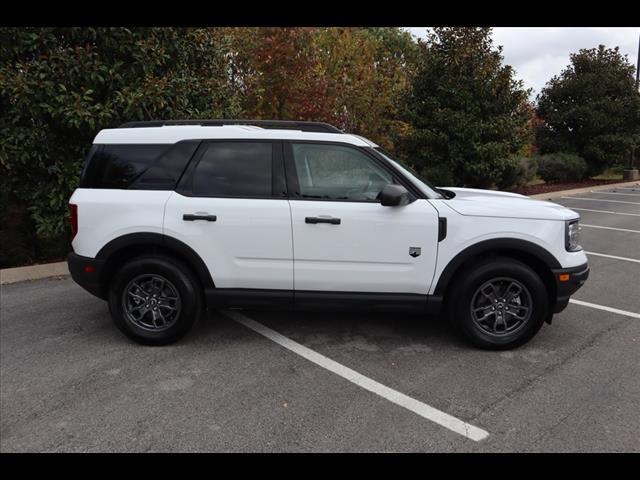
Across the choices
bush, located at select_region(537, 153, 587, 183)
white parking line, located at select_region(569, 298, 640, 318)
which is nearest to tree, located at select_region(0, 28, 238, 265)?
white parking line, located at select_region(569, 298, 640, 318)

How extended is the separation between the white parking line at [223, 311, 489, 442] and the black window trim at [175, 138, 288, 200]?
1237 mm

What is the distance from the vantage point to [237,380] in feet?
11.5

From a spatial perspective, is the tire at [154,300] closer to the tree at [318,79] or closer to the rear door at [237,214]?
the rear door at [237,214]

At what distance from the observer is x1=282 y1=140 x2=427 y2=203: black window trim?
3.95 metres

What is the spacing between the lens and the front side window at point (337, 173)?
13.1ft

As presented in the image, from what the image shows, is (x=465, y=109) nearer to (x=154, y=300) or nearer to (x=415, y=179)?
(x=415, y=179)

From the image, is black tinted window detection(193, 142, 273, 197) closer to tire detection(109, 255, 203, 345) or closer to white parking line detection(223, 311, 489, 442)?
tire detection(109, 255, 203, 345)

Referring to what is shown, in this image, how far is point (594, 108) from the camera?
20078 mm

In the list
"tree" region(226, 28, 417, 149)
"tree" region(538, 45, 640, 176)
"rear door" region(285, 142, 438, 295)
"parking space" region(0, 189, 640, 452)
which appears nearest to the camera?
"parking space" region(0, 189, 640, 452)

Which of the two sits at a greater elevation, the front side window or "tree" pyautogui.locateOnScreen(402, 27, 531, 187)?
"tree" pyautogui.locateOnScreen(402, 27, 531, 187)

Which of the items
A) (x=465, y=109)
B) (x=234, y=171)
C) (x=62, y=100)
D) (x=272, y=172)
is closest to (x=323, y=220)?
(x=272, y=172)

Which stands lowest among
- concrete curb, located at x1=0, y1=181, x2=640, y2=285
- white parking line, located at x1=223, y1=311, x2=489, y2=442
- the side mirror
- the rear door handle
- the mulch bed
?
white parking line, located at x1=223, y1=311, x2=489, y2=442

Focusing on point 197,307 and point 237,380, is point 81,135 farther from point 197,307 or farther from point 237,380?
point 237,380

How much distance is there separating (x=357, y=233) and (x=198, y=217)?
50.3 inches
